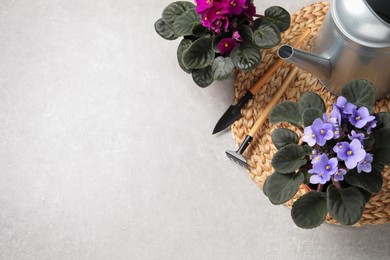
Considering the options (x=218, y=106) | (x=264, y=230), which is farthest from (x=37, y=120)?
(x=264, y=230)

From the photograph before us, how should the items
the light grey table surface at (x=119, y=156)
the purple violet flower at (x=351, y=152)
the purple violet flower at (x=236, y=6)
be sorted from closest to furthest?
the purple violet flower at (x=351, y=152) < the purple violet flower at (x=236, y=6) < the light grey table surface at (x=119, y=156)

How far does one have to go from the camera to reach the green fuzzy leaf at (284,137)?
2.40 feet

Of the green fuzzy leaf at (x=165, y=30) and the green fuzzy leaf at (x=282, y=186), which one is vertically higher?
the green fuzzy leaf at (x=165, y=30)

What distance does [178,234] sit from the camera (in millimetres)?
914

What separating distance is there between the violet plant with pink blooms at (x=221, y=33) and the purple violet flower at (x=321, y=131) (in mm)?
181

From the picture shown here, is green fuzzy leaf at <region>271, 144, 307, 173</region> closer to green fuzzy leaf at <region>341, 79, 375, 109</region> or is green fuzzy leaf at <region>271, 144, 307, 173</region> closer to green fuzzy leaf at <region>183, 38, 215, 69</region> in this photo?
green fuzzy leaf at <region>341, 79, 375, 109</region>

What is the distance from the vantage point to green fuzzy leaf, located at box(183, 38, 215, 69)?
82 centimetres

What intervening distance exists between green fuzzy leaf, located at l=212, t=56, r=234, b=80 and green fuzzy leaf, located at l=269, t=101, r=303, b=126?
0.37 ft

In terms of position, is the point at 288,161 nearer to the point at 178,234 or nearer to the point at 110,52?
the point at 178,234

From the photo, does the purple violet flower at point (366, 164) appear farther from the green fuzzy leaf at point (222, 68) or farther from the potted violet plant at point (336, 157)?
the green fuzzy leaf at point (222, 68)

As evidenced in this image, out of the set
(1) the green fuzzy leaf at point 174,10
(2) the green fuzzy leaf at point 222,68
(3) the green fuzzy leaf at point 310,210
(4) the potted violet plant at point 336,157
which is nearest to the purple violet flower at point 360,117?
(4) the potted violet plant at point 336,157

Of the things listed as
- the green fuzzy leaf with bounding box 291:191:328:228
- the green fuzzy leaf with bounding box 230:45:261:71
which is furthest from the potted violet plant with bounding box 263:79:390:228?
the green fuzzy leaf with bounding box 230:45:261:71

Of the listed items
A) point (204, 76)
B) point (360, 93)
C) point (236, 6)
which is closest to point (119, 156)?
point (204, 76)

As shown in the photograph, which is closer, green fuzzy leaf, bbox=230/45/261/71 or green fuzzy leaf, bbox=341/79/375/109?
green fuzzy leaf, bbox=341/79/375/109
